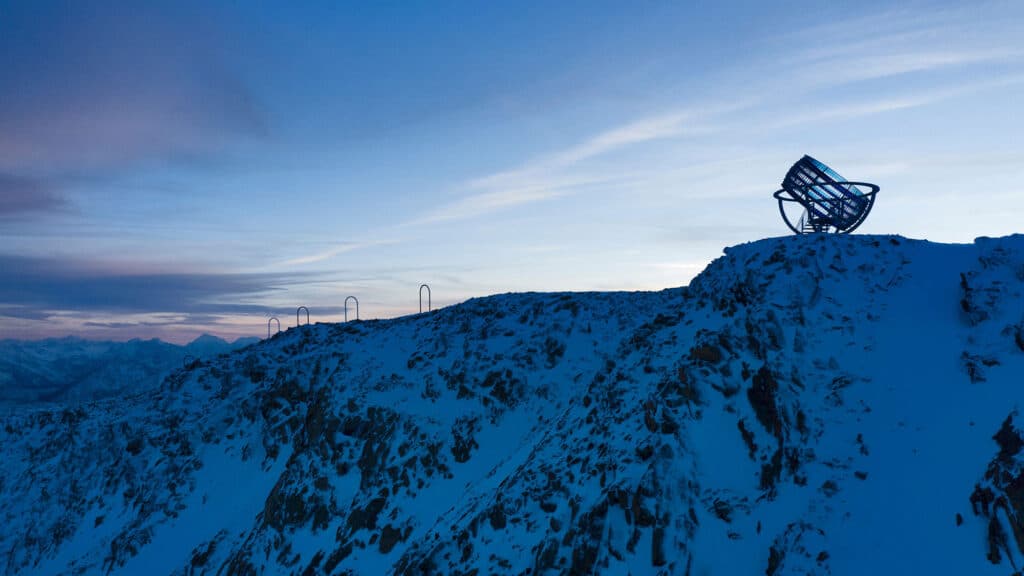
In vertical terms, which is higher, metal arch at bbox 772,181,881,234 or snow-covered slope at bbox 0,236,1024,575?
metal arch at bbox 772,181,881,234

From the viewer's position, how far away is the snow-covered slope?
17.7 meters

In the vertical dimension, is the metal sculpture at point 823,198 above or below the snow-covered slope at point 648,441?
above

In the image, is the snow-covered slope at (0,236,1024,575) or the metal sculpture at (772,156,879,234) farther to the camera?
the metal sculpture at (772,156,879,234)

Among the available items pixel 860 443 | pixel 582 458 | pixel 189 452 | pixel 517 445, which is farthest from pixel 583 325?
pixel 189 452

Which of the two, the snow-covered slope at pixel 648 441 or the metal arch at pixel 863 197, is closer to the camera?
the snow-covered slope at pixel 648 441

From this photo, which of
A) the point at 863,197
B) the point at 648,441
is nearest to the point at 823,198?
the point at 863,197

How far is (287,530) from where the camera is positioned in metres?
32.7

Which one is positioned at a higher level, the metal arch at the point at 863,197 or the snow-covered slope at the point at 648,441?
the metal arch at the point at 863,197

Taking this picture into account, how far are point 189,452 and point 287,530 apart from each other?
18.1 metres

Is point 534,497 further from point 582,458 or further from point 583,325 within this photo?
point 583,325

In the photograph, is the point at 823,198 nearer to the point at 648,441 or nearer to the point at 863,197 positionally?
the point at 863,197

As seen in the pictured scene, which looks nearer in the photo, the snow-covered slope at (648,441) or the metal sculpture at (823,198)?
the snow-covered slope at (648,441)

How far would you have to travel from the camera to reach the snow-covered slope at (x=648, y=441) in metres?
17.7

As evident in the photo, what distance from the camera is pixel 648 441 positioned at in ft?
71.9
